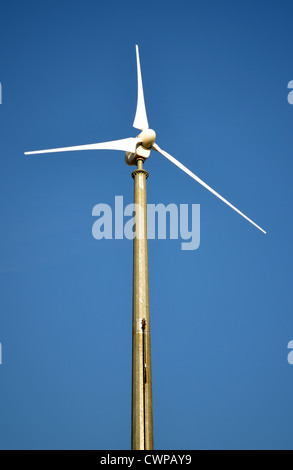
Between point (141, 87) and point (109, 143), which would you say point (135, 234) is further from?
point (141, 87)

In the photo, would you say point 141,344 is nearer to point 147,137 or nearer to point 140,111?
point 147,137

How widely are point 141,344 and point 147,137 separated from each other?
11.3 meters

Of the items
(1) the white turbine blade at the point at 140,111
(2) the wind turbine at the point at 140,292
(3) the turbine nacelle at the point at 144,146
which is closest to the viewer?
(2) the wind turbine at the point at 140,292

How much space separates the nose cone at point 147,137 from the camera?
24.0 metres

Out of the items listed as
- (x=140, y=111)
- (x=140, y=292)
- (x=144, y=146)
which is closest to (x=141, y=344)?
(x=140, y=292)

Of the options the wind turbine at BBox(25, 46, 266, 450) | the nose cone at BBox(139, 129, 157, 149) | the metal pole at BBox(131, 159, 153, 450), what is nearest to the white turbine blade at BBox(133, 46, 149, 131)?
the wind turbine at BBox(25, 46, 266, 450)

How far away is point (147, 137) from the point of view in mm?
24031

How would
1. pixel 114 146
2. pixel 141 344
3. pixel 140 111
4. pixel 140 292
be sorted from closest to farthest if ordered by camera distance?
pixel 141 344, pixel 140 292, pixel 114 146, pixel 140 111

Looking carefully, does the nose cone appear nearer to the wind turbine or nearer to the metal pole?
the wind turbine

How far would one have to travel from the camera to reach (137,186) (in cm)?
2153

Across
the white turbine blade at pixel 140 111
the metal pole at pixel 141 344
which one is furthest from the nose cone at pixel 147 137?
the metal pole at pixel 141 344

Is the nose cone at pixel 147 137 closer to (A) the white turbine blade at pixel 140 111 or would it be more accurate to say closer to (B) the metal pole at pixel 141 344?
(A) the white turbine blade at pixel 140 111

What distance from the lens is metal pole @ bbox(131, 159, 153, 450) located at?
1614 cm
